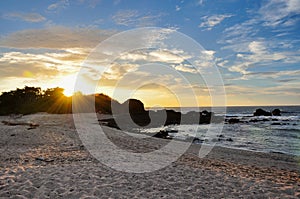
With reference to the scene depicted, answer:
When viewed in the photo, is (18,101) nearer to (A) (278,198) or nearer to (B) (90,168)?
(B) (90,168)

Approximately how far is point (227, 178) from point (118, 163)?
498 centimetres

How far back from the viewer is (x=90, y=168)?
10.3 meters

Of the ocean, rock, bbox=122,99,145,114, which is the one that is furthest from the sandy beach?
rock, bbox=122,99,145,114

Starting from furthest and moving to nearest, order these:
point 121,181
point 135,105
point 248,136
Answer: point 135,105, point 248,136, point 121,181

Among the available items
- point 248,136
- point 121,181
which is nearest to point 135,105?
point 248,136

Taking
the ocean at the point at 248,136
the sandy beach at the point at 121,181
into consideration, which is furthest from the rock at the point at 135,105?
the sandy beach at the point at 121,181

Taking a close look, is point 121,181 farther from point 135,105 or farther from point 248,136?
point 135,105

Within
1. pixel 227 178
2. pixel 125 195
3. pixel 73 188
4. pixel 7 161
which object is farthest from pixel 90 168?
pixel 227 178

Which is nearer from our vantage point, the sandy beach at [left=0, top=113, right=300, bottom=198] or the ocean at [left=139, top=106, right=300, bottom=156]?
the sandy beach at [left=0, top=113, right=300, bottom=198]

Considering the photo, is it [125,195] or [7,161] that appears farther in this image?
[7,161]

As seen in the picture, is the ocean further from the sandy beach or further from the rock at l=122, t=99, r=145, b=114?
the rock at l=122, t=99, r=145, b=114

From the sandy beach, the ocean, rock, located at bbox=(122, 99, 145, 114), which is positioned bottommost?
the ocean

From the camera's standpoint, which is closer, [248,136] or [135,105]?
[248,136]

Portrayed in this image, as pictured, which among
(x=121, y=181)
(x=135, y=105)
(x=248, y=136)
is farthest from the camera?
Answer: (x=135, y=105)
